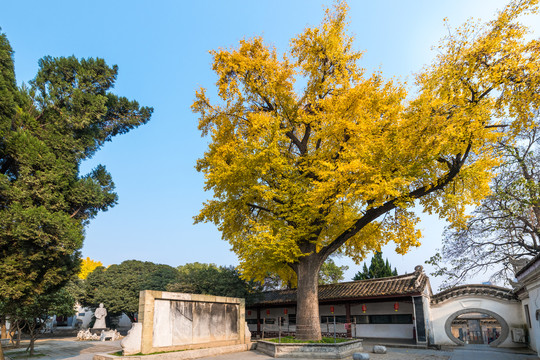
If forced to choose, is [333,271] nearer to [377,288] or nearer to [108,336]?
[377,288]

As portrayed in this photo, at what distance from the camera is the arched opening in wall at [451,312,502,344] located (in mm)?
25345

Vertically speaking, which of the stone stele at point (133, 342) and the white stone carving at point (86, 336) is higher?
the stone stele at point (133, 342)

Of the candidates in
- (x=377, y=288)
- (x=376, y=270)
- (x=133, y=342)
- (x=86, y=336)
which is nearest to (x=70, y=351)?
(x=133, y=342)

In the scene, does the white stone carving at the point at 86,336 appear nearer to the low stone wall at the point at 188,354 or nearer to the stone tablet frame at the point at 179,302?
the stone tablet frame at the point at 179,302

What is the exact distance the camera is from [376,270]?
29.9m

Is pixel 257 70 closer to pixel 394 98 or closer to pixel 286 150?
pixel 286 150

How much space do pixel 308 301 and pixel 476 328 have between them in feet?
75.0

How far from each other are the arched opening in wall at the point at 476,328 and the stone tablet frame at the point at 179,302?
2002 centimetres

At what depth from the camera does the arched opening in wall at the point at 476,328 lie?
83.2ft

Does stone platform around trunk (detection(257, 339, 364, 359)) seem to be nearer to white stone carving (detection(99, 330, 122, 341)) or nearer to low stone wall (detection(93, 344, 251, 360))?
low stone wall (detection(93, 344, 251, 360))

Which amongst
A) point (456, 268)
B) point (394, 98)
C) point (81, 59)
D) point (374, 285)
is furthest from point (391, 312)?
point (81, 59)

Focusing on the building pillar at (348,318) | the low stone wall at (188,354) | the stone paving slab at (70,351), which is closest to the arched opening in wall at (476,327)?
the building pillar at (348,318)

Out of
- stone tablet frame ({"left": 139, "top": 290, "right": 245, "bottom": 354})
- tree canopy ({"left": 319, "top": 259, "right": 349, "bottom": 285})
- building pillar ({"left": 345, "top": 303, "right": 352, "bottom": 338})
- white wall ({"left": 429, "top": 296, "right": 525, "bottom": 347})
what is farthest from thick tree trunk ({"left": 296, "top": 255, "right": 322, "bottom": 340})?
tree canopy ({"left": 319, "top": 259, "right": 349, "bottom": 285})

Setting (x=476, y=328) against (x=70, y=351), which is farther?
(x=476, y=328)
